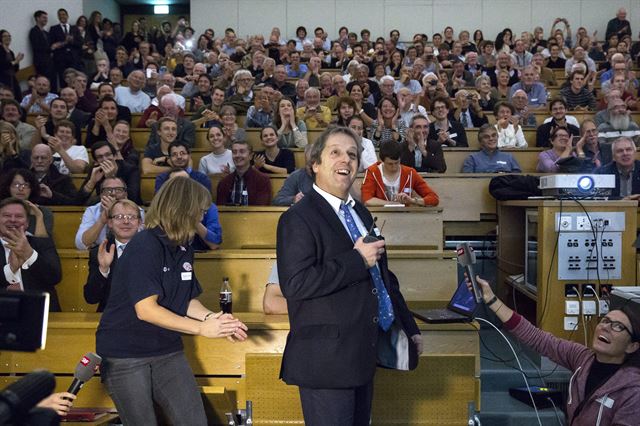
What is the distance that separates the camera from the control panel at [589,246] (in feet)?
13.4

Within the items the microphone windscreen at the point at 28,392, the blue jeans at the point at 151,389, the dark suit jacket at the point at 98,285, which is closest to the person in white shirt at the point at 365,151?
the dark suit jacket at the point at 98,285

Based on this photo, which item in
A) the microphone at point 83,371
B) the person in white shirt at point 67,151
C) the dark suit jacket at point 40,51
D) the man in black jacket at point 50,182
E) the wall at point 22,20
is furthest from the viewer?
the dark suit jacket at point 40,51

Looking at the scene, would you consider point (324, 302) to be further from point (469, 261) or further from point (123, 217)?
point (123, 217)

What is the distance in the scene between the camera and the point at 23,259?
3445 millimetres

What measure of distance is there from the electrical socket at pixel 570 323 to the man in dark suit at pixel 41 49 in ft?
27.9

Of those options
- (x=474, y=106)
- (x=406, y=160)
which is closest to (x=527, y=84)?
(x=474, y=106)

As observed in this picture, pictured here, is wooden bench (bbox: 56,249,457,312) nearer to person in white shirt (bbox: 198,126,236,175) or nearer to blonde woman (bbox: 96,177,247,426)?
blonde woman (bbox: 96,177,247,426)

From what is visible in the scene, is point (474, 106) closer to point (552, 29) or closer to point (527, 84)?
point (527, 84)

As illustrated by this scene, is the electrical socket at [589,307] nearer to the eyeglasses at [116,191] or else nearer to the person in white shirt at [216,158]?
the eyeglasses at [116,191]

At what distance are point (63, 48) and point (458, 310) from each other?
9213mm

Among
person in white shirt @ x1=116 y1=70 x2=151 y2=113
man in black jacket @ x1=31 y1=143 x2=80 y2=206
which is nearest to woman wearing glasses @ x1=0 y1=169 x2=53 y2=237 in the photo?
man in black jacket @ x1=31 y1=143 x2=80 y2=206

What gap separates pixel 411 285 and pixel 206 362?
46.5 inches

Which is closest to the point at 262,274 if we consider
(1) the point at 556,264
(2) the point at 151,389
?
(2) the point at 151,389

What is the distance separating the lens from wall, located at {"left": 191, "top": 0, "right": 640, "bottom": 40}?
14227 mm
